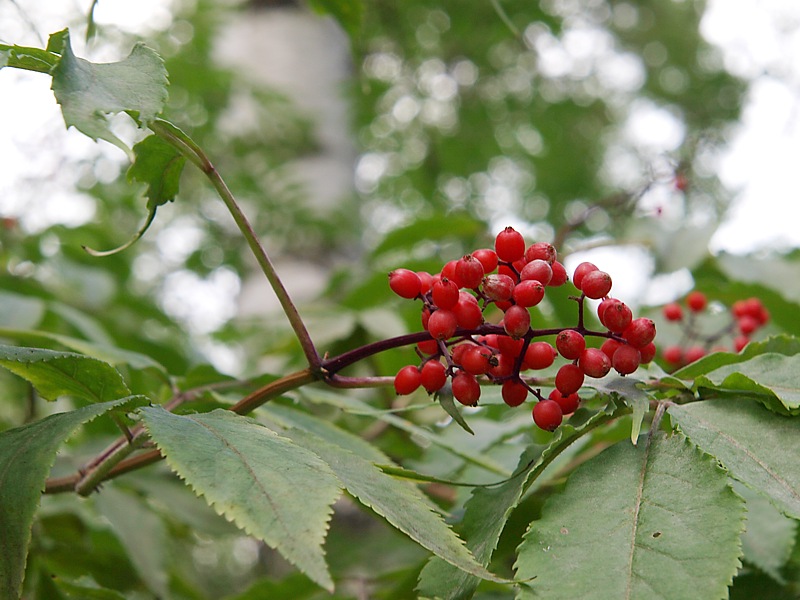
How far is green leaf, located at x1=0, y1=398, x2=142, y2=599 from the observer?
48 cm

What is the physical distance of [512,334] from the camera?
57cm

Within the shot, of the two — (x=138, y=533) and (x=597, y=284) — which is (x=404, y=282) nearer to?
(x=597, y=284)

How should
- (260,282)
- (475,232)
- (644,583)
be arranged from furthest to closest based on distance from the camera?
(260,282) → (475,232) → (644,583)

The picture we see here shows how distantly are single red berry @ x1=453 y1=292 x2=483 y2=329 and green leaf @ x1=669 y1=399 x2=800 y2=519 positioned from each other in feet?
0.55

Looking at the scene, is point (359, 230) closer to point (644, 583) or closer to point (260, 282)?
point (260, 282)

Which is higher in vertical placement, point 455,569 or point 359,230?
A: point 455,569

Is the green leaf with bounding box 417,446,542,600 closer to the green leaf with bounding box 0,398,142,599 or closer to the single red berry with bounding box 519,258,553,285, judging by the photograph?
the single red berry with bounding box 519,258,553,285

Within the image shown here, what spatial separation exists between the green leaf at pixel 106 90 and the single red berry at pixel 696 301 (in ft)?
3.33

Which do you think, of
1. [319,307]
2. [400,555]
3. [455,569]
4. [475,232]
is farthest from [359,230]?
[455,569]

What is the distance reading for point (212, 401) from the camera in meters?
0.77

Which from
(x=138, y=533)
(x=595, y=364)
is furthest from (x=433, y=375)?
(x=138, y=533)

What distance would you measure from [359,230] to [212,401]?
1.60 m

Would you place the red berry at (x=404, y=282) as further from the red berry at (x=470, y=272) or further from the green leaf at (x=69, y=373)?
the green leaf at (x=69, y=373)

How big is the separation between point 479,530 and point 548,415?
0.11 meters
